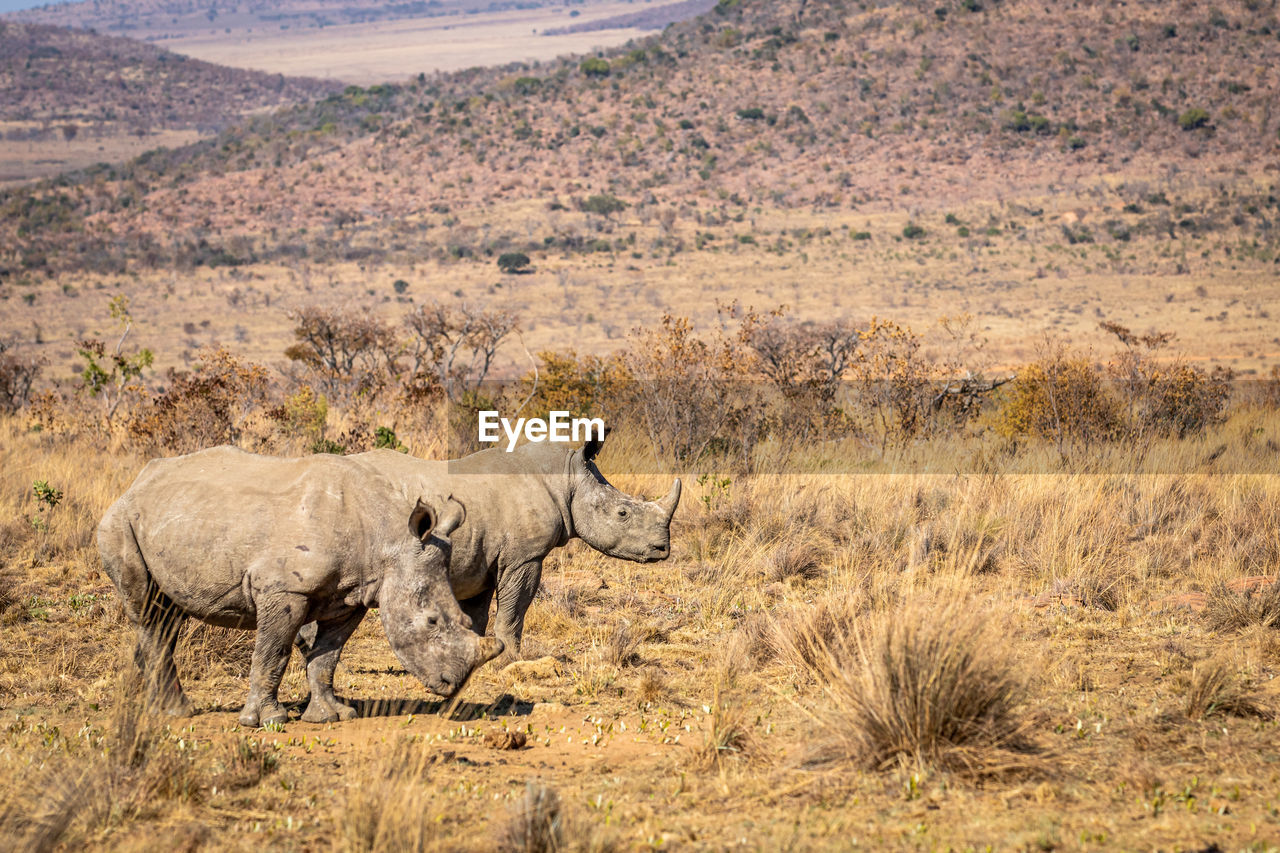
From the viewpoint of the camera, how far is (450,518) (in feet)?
19.8

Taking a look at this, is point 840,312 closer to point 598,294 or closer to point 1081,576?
point 598,294

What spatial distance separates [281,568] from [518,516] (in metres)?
1.52

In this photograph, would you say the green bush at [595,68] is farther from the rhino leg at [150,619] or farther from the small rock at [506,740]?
the small rock at [506,740]

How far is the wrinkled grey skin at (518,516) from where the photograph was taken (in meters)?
6.73

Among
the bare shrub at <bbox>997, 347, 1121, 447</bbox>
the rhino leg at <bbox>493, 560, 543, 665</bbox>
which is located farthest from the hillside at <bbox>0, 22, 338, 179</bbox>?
the rhino leg at <bbox>493, 560, 543, 665</bbox>

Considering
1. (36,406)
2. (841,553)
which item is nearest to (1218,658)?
(841,553)

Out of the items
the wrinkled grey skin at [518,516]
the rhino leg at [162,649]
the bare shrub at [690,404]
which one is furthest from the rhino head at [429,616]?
the bare shrub at [690,404]

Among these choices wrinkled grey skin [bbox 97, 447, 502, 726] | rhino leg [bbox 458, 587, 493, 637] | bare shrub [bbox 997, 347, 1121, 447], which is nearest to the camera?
wrinkled grey skin [bbox 97, 447, 502, 726]

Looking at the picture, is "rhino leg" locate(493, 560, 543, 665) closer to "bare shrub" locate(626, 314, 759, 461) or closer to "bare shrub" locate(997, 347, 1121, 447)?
"bare shrub" locate(626, 314, 759, 461)

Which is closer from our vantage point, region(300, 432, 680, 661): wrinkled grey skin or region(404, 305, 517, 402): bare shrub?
region(300, 432, 680, 661): wrinkled grey skin

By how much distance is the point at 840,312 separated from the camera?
35.5 metres

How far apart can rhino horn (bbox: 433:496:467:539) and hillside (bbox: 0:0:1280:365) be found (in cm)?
2585

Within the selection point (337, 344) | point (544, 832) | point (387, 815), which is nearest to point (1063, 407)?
point (544, 832)

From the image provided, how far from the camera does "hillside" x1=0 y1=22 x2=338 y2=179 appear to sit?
10350cm
